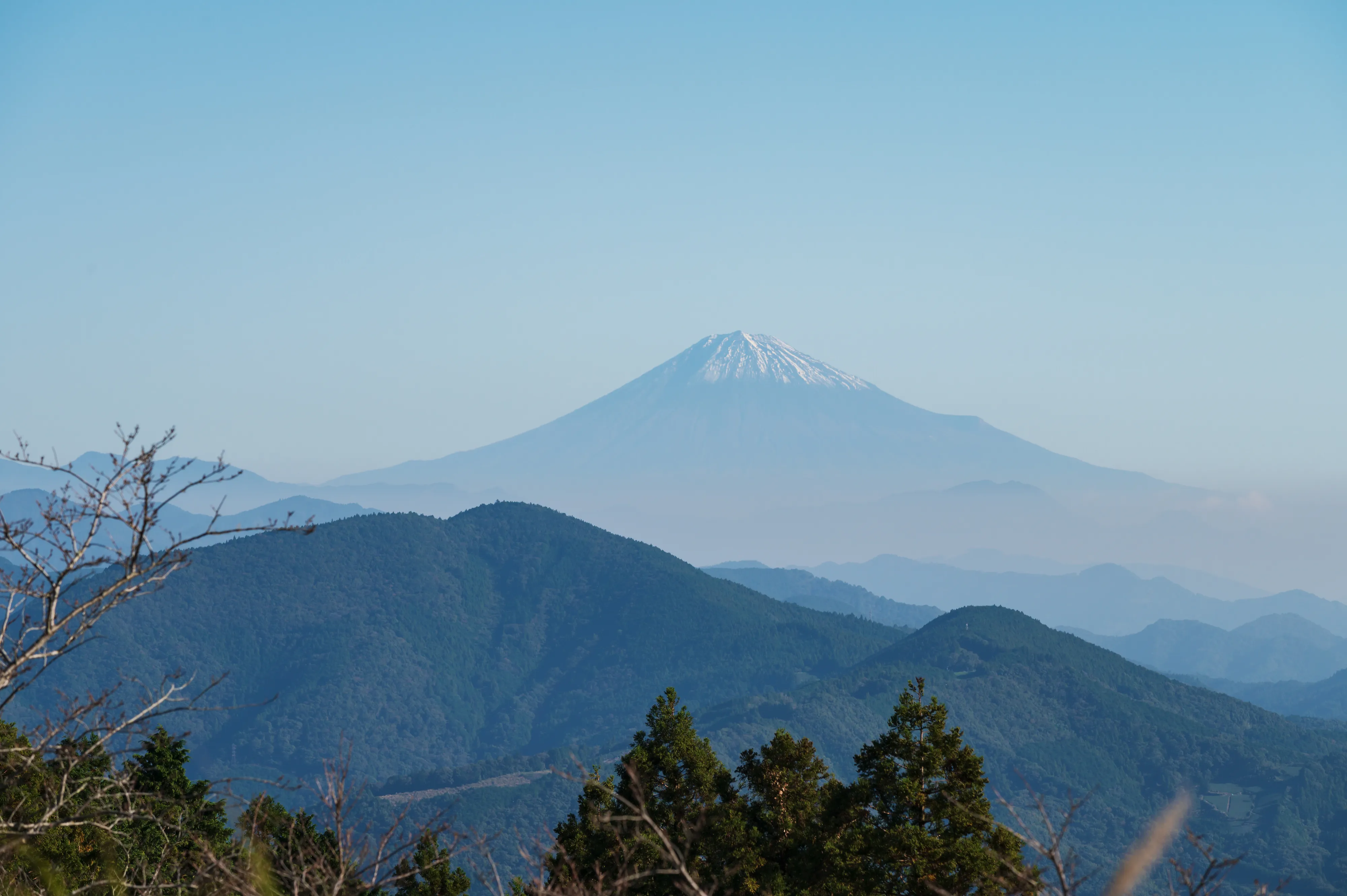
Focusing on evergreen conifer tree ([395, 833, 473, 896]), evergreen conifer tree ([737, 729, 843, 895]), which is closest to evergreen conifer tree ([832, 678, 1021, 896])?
evergreen conifer tree ([737, 729, 843, 895])

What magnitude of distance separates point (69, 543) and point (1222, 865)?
9.12 m

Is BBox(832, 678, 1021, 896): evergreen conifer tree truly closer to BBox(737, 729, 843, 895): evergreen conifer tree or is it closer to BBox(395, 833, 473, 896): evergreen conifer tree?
BBox(737, 729, 843, 895): evergreen conifer tree

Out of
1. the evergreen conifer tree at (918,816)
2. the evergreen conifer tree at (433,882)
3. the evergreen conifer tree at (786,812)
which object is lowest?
the evergreen conifer tree at (433,882)

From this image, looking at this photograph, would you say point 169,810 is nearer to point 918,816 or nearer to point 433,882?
point 433,882

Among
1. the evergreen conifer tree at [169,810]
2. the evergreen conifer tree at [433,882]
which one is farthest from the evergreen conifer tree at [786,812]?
the evergreen conifer tree at [169,810]

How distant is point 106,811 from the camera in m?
9.01

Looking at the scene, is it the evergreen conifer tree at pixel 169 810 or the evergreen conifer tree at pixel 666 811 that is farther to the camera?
the evergreen conifer tree at pixel 169 810

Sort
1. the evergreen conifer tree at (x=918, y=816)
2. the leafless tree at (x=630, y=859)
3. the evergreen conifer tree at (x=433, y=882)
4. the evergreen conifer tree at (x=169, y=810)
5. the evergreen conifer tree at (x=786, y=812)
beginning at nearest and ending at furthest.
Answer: the leafless tree at (x=630, y=859), the evergreen conifer tree at (x=918, y=816), the evergreen conifer tree at (x=786, y=812), the evergreen conifer tree at (x=169, y=810), the evergreen conifer tree at (x=433, y=882)

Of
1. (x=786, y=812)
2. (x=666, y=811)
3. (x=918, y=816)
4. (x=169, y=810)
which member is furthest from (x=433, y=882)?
(x=918, y=816)

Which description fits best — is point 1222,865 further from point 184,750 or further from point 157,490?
point 184,750

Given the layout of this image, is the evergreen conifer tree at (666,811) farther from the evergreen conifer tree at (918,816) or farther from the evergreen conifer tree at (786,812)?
the evergreen conifer tree at (918,816)

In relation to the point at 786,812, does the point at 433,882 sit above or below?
below

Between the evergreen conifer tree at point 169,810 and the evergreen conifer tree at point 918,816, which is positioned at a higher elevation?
the evergreen conifer tree at point 918,816

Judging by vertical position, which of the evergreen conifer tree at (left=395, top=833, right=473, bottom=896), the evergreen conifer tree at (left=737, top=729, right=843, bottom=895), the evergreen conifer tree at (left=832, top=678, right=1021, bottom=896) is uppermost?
the evergreen conifer tree at (left=832, top=678, right=1021, bottom=896)
